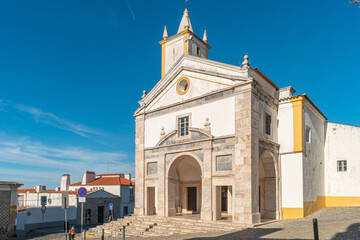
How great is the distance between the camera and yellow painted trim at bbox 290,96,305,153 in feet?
62.0

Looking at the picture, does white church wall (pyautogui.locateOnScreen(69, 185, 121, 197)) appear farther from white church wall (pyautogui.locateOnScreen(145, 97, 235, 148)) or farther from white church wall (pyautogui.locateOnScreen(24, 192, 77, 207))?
white church wall (pyautogui.locateOnScreen(145, 97, 235, 148))

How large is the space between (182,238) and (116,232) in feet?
19.9

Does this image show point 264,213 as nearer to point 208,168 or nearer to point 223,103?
point 208,168

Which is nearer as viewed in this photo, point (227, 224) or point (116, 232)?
point (227, 224)

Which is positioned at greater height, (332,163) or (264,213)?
(332,163)

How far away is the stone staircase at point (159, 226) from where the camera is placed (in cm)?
1614

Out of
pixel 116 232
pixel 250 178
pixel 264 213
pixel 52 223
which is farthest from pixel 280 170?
pixel 52 223

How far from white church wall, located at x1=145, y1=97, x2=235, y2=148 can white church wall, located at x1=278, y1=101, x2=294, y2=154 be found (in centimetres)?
438

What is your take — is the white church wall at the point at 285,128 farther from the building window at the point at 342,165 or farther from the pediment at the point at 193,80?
the building window at the point at 342,165

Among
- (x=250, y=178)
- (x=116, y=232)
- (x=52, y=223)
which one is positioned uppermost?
(x=250, y=178)

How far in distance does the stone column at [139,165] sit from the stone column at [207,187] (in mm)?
5592

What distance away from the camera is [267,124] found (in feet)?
62.4

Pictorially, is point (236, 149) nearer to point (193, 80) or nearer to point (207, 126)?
point (207, 126)

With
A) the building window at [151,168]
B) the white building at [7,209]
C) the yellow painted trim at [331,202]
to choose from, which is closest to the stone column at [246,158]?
the yellow painted trim at [331,202]
